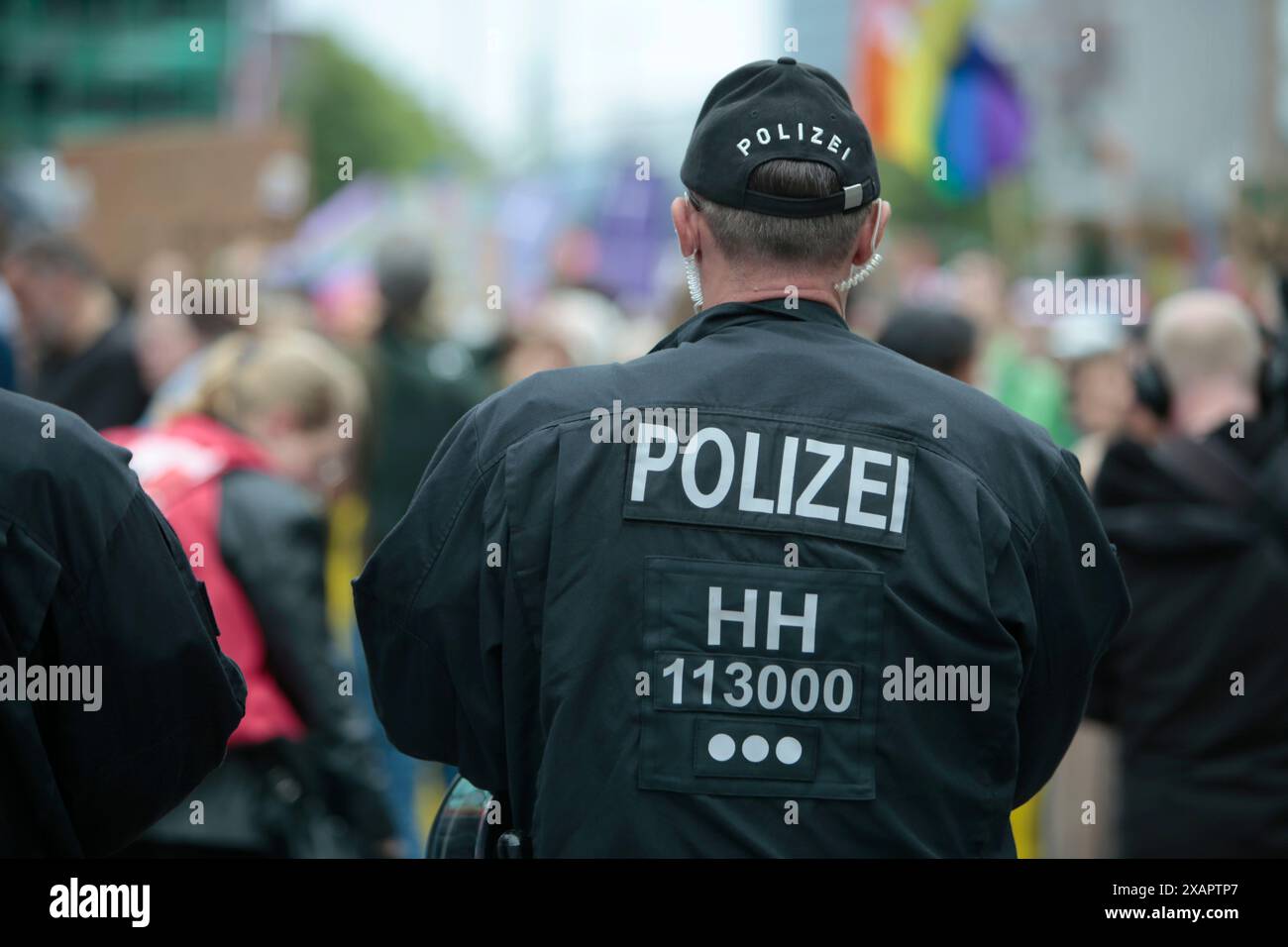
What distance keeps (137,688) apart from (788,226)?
122 cm

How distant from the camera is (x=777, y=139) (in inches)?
102

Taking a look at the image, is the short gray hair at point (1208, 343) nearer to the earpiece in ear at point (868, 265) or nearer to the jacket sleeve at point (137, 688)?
the earpiece in ear at point (868, 265)

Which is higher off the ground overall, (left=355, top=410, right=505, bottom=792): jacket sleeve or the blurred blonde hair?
the blurred blonde hair

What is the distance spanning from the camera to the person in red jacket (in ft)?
14.0

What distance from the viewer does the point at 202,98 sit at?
48.0 m

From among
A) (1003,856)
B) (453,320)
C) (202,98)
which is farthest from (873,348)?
(202,98)

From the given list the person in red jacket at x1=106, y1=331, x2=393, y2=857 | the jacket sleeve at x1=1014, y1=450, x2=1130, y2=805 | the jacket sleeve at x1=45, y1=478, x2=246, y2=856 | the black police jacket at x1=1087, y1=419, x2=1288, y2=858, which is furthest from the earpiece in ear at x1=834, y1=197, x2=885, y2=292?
the black police jacket at x1=1087, y1=419, x2=1288, y2=858

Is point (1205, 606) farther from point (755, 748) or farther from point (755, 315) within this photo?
point (755, 748)

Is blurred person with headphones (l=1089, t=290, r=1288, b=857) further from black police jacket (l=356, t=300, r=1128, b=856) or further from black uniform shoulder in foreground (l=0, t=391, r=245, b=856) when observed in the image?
black uniform shoulder in foreground (l=0, t=391, r=245, b=856)

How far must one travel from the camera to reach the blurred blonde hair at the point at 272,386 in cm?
492

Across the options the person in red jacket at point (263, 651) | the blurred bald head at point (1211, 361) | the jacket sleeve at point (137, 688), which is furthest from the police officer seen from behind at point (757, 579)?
the blurred bald head at point (1211, 361)

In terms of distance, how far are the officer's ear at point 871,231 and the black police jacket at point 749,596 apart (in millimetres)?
144
